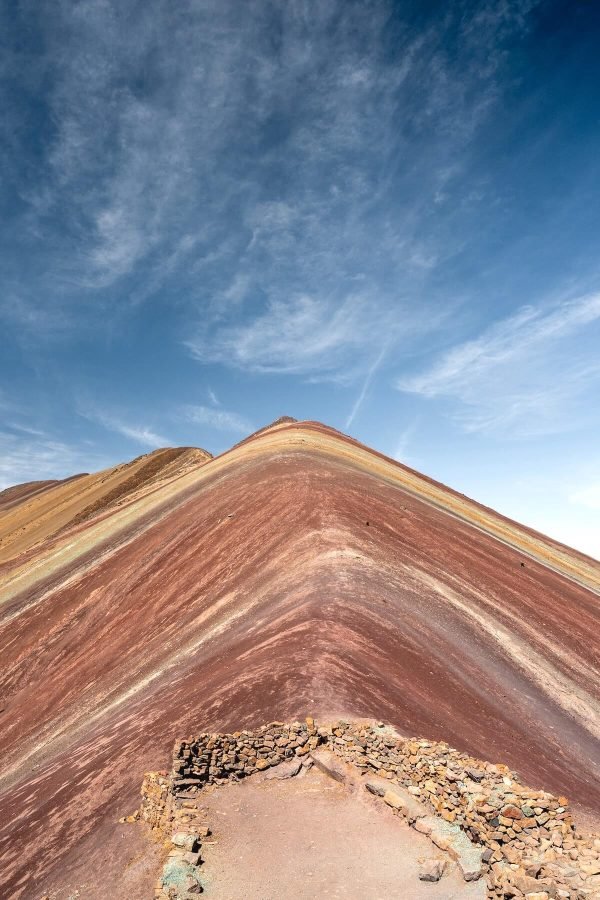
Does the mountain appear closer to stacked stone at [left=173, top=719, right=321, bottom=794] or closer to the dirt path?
stacked stone at [left=173, top=719, right=321, bottom=794]

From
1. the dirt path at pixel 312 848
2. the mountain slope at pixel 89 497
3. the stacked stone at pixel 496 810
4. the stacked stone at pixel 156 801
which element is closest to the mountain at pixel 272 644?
the stacked stone at pixel 156 801

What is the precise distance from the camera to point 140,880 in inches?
295

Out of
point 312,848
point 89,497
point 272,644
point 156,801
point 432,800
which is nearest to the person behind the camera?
point 312,848

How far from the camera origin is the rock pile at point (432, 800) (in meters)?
6.88

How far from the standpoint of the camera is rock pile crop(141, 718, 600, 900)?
22.6 ft

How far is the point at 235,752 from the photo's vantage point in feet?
32.5

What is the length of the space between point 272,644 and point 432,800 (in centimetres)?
707

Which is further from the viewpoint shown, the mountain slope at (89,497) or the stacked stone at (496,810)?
the mountain slope at (89,497)

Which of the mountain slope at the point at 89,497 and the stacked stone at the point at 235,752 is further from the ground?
the mountain slope at the point at 89,497

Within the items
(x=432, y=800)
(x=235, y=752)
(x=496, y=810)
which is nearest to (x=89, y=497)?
(x=235, y=752)

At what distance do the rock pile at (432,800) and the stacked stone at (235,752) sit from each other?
18 mm

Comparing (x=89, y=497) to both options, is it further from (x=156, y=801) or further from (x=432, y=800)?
(x=432, y=800)

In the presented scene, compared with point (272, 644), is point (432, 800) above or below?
below

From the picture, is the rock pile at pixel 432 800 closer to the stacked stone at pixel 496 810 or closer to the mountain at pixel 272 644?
the stacked stone at pixel 496 810
